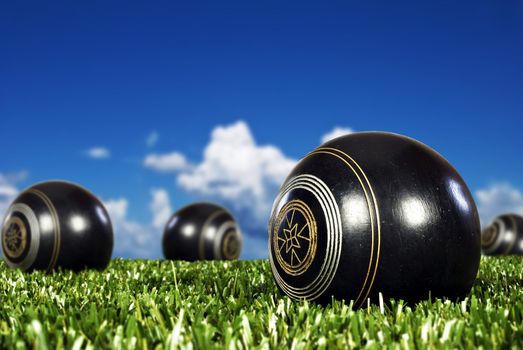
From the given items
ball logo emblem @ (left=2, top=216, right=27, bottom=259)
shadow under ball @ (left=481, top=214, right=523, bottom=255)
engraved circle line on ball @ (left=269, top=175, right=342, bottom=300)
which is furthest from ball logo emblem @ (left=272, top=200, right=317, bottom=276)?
shadow under ball @ (left=481, top=214, right=523, bottom=255)

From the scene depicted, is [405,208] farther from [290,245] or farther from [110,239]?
[110,239]

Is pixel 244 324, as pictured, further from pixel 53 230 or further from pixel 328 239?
pixel 53 230

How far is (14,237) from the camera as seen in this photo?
9.12 meters

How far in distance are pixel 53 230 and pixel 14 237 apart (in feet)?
2.77

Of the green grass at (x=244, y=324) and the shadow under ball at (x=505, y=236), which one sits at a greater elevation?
the shadow under ball at (x=505, y=236)

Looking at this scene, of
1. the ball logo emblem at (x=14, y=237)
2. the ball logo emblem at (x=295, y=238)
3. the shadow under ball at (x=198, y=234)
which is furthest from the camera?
the shadow under ball at (x=198, y=234)

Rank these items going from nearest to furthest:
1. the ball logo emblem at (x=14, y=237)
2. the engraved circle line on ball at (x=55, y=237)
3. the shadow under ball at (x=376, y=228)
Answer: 1. the shadow under ball at (x=376, y=228)
2. the engraved circle line on ball at (x=55, y=237)
3. the ball logo emblem at (x=14, y=237)

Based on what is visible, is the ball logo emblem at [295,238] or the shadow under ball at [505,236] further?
the shadow under ball at [505,236]

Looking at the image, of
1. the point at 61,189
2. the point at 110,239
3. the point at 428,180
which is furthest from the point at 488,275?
the point at 61,189

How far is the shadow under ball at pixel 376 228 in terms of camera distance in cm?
469

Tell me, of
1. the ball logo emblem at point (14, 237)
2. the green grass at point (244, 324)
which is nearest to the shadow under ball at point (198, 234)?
the ball logo emblem at point (14, 237)

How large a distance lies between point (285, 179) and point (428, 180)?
57.1 inches

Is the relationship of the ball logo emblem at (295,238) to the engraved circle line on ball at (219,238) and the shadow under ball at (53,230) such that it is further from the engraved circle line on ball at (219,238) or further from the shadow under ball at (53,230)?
the engraved circle line on ball at (219,238)

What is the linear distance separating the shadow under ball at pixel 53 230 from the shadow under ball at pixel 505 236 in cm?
1436
